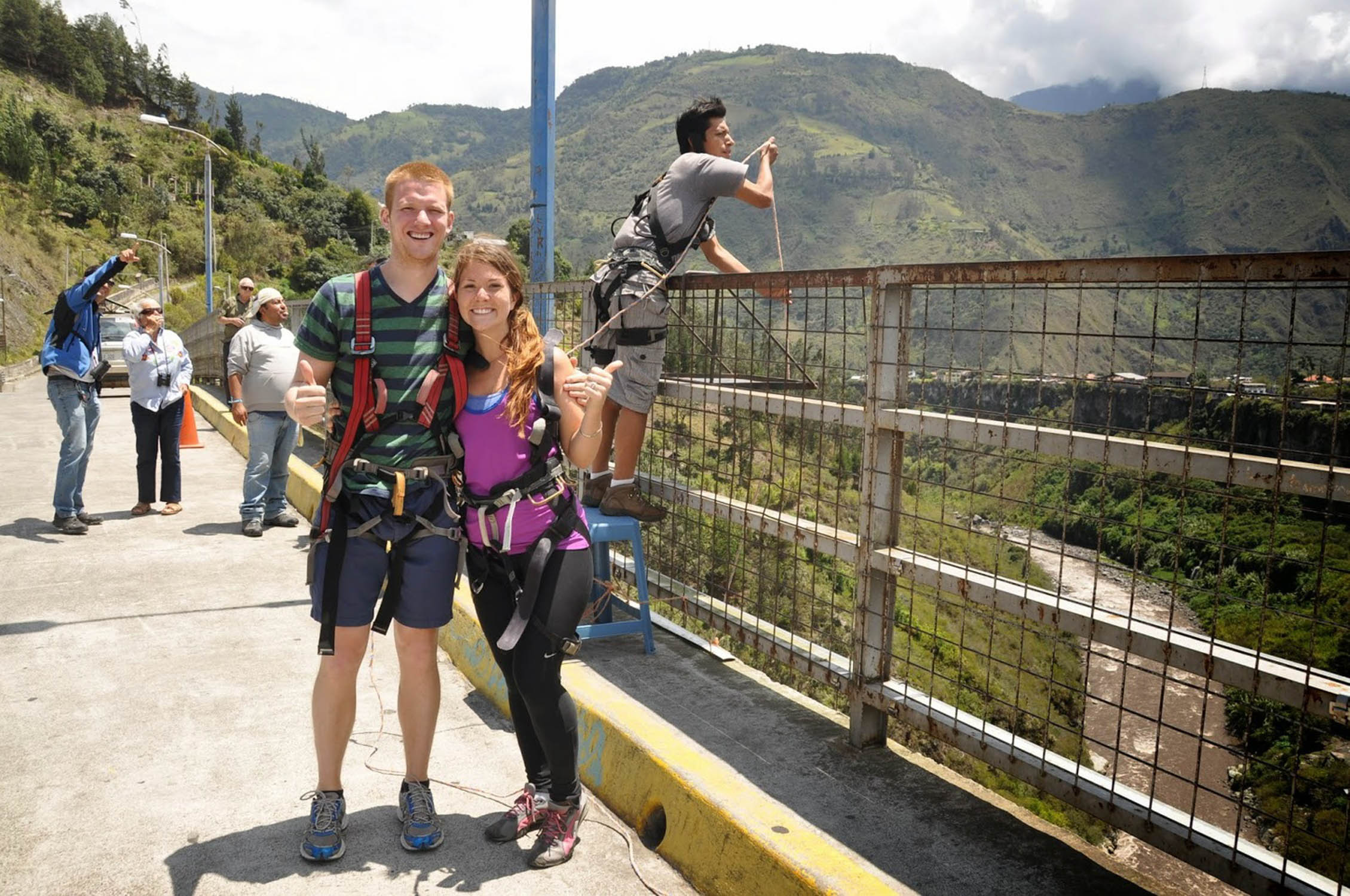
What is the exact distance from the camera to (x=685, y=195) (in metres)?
4.92

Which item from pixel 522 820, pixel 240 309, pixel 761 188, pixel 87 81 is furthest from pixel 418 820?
pixel 87 81

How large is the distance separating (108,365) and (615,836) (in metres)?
7.46

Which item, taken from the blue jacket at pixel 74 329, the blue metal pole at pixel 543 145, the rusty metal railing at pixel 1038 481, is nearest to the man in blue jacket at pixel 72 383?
the blue jacket at pixel 74 329

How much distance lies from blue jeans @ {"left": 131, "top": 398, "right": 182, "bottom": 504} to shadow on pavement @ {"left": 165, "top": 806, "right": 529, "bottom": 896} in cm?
628

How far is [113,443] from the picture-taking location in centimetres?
1390

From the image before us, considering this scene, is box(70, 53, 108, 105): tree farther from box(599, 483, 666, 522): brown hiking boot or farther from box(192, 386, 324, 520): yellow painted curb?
box(599, 483, 666, 522): brown hiking boot

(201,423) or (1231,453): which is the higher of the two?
(1231,453)

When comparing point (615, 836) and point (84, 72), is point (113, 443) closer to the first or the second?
point (615, 836)

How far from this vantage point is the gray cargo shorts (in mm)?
4945

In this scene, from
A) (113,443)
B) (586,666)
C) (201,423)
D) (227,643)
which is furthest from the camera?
(201,423)

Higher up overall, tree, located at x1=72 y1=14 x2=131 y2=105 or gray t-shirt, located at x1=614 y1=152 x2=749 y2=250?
tree, located at x1=72 y1=14 x2=131 y2=105

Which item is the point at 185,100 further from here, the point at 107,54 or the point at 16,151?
the point at 16,151

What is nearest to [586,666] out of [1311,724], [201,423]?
[1311,724]

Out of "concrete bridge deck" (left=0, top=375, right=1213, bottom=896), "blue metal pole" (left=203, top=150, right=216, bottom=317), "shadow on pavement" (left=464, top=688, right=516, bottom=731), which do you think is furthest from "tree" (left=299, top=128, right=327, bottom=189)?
"shadow on pavement" (left=464, top=688, right=516, bottom=731)
